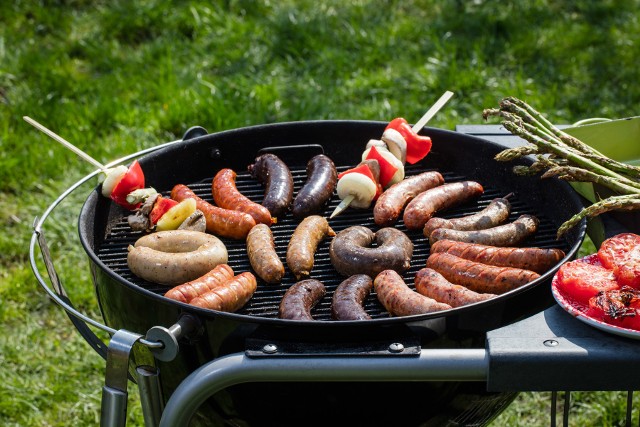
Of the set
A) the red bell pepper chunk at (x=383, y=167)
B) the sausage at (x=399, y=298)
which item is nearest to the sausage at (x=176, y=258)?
the sausage at (x=399, y=298)

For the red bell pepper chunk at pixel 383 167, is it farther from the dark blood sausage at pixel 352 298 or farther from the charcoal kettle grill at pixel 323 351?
the dark blood sausage at pixel 352 298

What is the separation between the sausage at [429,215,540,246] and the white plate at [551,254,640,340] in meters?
0.56

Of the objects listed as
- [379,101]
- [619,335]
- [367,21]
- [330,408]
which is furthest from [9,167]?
[619,335]

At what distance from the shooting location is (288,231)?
355cm

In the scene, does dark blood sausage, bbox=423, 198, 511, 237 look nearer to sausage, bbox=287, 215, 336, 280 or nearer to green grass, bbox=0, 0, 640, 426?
sausage, bbox=287, 215, 336, 280

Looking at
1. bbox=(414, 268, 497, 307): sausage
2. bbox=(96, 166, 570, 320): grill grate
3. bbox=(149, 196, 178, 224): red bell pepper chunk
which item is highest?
bbox=(414, 268, 497, 307): sausage

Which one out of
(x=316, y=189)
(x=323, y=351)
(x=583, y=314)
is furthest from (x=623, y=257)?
(x=316, y=189)

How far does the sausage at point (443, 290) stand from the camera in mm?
2766

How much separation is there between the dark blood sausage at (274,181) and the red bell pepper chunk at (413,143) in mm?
567

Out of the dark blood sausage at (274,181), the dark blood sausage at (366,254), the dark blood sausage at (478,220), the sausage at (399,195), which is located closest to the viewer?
the dark blood sausage at (366,254)

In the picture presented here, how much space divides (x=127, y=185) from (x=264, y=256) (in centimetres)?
79

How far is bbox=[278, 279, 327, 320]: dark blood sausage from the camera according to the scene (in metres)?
2.75

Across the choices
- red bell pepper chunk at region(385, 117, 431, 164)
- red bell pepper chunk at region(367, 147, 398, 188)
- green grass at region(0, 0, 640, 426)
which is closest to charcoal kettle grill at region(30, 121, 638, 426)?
red bell pepper chunk at region(367, 147, 398, 188)

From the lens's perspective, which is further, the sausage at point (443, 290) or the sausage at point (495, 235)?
the sausage at point (495, 235)
